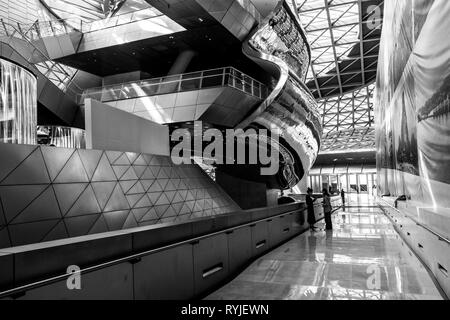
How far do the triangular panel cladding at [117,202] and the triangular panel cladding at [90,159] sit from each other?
0.77m

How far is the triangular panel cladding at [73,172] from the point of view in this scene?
8.02 m

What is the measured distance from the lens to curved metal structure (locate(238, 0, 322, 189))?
17.5m

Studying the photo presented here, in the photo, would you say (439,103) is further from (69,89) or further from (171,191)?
(69,89)

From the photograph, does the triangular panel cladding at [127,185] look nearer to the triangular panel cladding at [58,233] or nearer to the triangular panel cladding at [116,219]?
the triangular panel cladding at [116,219]

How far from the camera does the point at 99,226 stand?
27.1 ft

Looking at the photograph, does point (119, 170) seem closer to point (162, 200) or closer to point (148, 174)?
point (148, 174)

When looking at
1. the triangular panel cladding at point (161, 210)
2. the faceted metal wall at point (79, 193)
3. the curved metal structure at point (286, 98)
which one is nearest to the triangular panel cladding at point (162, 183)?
the faceted metal wall at point (79, 193)

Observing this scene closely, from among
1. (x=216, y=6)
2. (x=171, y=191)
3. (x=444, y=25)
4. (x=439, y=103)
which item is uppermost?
(x=216, y=6)

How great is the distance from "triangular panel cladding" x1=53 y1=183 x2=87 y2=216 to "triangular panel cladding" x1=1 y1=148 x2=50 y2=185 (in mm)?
308

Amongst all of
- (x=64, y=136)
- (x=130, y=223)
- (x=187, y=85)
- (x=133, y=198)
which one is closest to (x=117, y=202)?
(x=130, y=223)

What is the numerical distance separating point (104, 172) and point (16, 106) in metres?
4.53

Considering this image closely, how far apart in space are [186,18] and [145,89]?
154 inches

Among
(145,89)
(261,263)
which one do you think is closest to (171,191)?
(261,263)
